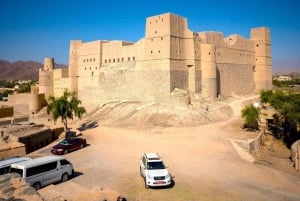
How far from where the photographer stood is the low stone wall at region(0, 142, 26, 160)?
17.0 meters

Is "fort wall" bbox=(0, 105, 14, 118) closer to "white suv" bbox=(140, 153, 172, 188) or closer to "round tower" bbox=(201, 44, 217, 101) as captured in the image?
"white suv" bbox=(140, 153, 172, 188)

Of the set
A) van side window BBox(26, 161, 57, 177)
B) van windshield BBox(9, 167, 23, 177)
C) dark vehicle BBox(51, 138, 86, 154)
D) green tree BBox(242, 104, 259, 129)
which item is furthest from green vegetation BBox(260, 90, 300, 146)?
van windshield BBox(9, 167, 23, 177)

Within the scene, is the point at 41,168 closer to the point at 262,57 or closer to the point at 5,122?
the point at 5,122

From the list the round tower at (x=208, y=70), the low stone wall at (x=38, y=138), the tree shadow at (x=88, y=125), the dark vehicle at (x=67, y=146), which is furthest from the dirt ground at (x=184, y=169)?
the round tower at (x=208, y=70)

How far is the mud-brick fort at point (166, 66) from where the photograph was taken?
36188 mm

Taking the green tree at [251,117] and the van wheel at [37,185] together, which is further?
the green tree at [251,117]

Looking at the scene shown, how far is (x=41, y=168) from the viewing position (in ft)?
40.4

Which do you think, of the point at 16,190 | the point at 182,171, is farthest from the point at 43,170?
the point at 182,171

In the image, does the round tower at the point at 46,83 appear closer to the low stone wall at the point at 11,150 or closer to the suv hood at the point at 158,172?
the low stone wall at the point at 11,150

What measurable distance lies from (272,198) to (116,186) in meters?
7.68

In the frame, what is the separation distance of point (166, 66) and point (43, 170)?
1000 inches

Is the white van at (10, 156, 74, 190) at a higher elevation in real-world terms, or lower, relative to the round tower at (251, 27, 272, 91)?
lower

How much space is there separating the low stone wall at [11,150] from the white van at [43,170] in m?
5.56

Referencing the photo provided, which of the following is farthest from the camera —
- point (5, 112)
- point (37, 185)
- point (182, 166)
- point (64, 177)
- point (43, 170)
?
point (5, 112)
